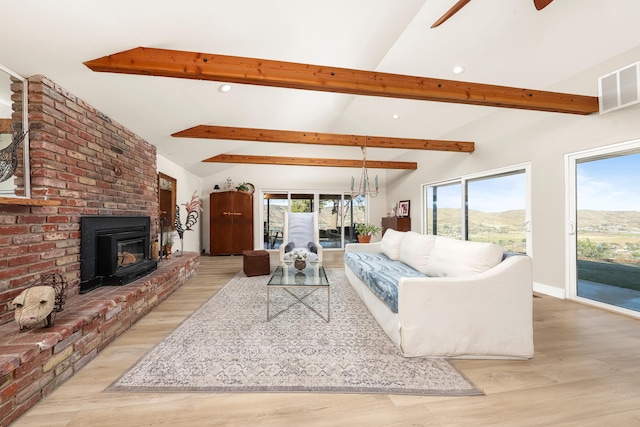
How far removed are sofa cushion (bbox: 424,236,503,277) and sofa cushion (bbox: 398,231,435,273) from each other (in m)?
0.16

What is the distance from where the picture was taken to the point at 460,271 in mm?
2111

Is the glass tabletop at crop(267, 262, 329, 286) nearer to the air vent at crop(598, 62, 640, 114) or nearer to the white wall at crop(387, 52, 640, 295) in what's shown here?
the white wall at crop(387, 52, 640, 295)

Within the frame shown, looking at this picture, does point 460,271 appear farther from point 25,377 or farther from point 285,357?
point 25,377

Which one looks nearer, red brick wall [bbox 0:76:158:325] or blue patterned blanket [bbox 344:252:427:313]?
red brick wall [bbox 0:76:158:325]

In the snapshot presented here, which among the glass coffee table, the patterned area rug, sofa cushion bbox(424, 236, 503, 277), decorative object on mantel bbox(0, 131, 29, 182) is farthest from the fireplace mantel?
sofa cushion bbox(424, 236, 503, 277)

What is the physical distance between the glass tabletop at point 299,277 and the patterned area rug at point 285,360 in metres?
0.32

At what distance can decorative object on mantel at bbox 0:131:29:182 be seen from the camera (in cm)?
171

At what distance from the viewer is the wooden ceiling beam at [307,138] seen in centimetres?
390

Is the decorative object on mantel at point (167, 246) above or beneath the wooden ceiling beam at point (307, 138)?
beneath

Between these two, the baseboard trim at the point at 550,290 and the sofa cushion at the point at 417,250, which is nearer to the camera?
the sofa cushion at the point at 417,250

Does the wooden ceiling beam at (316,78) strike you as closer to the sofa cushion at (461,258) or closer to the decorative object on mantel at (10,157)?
the decorative object on mantel at (10,157)

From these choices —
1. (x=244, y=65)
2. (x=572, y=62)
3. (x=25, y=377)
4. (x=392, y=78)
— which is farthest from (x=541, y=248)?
(x=25, y=377)

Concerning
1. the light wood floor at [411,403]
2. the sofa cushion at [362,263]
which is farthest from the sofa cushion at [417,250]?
the light wood floor at [411,403]

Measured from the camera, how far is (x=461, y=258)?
217cm
